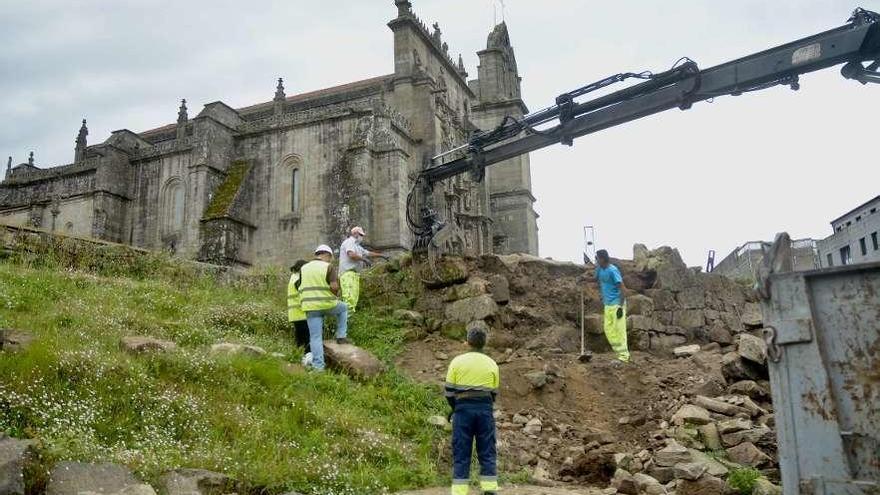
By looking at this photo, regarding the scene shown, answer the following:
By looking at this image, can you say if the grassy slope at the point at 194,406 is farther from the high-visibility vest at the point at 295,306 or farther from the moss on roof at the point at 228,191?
the moss on roof at the point at 228,191

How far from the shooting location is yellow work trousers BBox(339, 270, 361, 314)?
37.0 ft

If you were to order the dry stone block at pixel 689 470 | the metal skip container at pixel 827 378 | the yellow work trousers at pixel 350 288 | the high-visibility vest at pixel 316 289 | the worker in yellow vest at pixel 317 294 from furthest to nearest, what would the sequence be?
the yellow work trousers at pixel 350 288 < the high-visibility vest at pixel 316 289 < the worker in yellow vest at pixel 317 294 < the dry stone block at pixel 689 470 < the metal skip container at pixel 827 378

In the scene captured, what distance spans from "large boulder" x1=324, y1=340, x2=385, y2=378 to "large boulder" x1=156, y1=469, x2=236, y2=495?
3.32m

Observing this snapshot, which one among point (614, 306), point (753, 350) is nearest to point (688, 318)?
point (614, 306)

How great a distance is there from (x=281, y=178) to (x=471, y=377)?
70.4ft

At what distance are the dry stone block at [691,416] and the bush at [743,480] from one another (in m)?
1.16

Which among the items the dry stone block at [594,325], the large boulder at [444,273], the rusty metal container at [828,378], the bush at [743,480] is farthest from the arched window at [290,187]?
the rusty metal container at [828,378]

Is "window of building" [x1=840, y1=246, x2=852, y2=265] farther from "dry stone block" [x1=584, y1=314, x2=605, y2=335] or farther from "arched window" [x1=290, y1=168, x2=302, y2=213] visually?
"dry stone block" [x1=584, y1=314, x2=605, y2=335]

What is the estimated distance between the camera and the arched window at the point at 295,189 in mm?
25719

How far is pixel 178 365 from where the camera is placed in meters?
7.46

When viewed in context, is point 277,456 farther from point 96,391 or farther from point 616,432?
point 616,432

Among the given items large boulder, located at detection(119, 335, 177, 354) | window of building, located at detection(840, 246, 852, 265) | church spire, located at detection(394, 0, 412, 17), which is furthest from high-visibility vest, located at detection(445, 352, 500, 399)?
window of building, located at detection(840, 246, 852, 265)

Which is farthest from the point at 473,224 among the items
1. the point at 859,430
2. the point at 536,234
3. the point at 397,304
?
the point at 859,430

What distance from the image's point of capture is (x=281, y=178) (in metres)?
26.1
